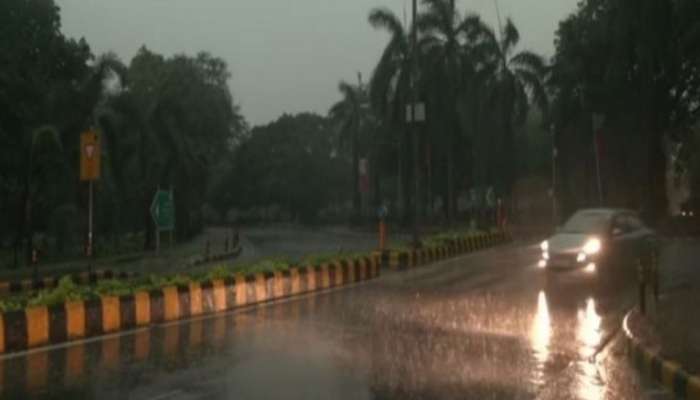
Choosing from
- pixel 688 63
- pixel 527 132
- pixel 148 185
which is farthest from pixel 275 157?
pixel 688 63

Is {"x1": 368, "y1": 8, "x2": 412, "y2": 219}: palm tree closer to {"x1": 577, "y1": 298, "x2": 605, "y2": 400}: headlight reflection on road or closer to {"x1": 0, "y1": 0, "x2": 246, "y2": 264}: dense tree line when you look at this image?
{"x1": 0, "y1": 0, "x2": 246, "y2": 264}: dense tree line

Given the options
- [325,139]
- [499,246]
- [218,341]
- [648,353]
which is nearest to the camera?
[648,353]

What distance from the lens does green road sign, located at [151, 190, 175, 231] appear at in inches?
754

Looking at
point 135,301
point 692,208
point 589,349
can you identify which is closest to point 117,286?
point 135,301

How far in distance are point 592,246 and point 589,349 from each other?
25.7 ft

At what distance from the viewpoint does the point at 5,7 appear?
3878cm

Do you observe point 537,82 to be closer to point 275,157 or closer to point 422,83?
point 422,83

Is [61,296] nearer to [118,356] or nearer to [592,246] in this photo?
[118,356]

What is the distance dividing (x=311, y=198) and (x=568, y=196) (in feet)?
131

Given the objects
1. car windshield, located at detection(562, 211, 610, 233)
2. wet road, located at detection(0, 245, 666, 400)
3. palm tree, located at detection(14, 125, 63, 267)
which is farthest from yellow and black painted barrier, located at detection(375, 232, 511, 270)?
palm tree, located at detection(14, 125, 63, 267)

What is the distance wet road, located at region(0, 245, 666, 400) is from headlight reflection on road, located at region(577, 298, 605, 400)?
0.07ft

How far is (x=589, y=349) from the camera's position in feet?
39.3

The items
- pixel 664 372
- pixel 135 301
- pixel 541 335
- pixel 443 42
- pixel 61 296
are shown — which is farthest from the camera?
pixel 443 42

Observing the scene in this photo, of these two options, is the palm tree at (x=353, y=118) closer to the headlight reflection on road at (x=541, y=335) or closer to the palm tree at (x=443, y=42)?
the palm tree at (x=443, y=42)
